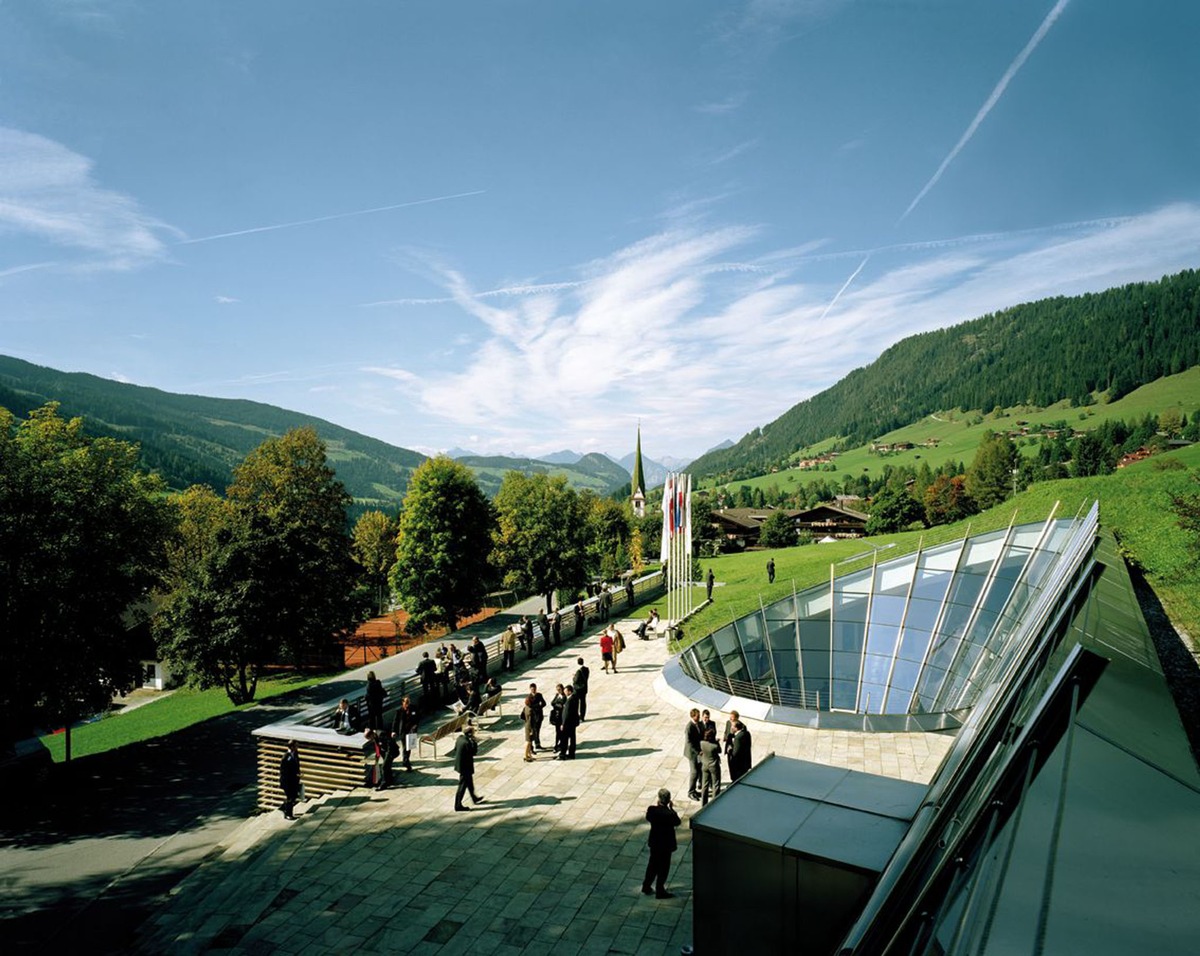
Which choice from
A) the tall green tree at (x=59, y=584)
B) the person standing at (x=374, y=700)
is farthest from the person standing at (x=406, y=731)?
the tall green tree at (x=59, y=584)

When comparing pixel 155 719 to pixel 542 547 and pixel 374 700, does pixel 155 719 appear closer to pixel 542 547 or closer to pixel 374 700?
pixel 542 547

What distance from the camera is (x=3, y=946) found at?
10336 millimetres

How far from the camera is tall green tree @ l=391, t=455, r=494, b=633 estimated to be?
37625 millimetres

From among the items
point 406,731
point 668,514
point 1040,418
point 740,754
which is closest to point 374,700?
point 406,731

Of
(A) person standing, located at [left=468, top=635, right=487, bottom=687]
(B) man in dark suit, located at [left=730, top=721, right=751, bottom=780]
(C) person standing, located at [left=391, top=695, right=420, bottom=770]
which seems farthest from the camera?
(A) person standing, located at [left=468, top=635, right=487, bottom=687]

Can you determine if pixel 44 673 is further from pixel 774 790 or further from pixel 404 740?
pixel 774 790

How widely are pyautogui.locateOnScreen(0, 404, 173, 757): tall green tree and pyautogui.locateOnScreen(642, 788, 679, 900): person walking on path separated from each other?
17225 millimetres

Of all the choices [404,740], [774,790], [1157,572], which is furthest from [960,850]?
[1157,572]

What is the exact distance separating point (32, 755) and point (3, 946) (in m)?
10.7

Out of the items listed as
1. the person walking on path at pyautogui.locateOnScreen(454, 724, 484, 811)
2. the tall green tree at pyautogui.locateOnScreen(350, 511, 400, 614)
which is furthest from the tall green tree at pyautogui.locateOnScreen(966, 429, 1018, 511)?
the person walking on path at pyautogui.locateOnScreen(454, 724, 484, 811)

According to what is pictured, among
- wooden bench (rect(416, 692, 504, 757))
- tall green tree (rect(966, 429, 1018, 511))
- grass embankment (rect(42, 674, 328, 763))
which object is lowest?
grass embankment (rect(42, 674, 328, 763))

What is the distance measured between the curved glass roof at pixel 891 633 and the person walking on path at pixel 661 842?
10215 millimetres

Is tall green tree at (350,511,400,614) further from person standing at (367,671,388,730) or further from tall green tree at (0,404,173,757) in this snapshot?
person standing at (367,671,388,730)

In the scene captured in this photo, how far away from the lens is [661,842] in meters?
8.57
